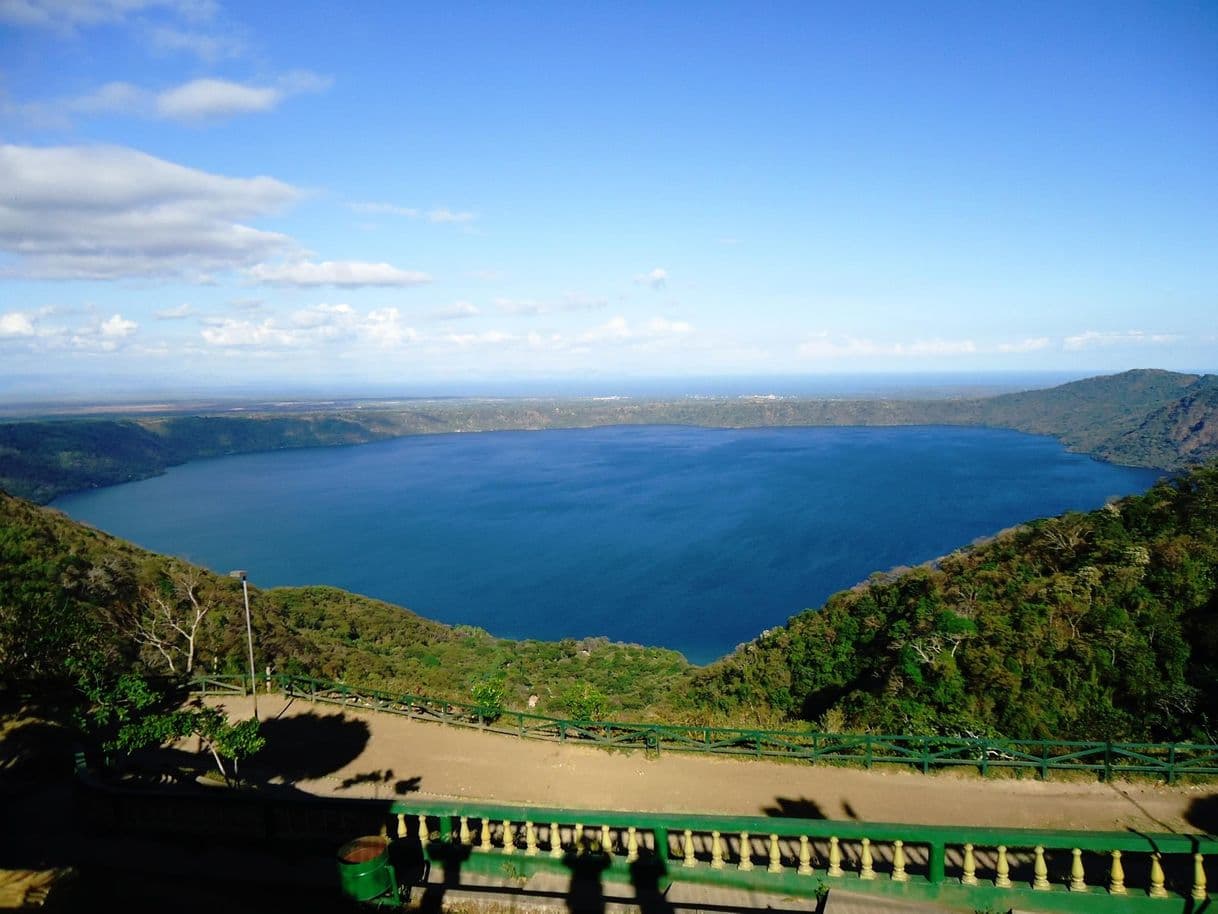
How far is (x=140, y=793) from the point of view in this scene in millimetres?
7930

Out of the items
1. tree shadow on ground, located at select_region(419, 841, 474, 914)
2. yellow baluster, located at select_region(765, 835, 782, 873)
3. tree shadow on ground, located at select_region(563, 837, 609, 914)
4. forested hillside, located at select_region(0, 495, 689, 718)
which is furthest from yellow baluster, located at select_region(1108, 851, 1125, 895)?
forested hillside, located at select_region(0, 495, 689, 718)

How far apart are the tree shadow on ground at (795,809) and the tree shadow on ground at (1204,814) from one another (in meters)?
4.59

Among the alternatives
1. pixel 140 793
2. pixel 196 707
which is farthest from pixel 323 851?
pixel 196 707

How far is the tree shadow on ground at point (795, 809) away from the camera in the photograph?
9766 mm

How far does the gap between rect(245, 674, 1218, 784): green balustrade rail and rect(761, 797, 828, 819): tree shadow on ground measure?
98cm

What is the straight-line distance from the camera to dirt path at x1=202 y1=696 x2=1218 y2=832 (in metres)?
9.50

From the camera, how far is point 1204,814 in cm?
914

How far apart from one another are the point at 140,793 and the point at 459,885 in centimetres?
397

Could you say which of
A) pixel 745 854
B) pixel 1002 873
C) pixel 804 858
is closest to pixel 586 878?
pixel 745 854

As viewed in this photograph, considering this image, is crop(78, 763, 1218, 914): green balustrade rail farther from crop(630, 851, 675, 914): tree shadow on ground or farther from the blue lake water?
the blue lake water

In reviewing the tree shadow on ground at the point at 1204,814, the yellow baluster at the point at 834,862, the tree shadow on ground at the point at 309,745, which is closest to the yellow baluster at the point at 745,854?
the yellow baluster at the point at 834,862

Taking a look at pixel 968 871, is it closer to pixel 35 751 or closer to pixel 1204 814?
pixel 1204 814

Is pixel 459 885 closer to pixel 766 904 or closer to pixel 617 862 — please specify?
pixel 617 862

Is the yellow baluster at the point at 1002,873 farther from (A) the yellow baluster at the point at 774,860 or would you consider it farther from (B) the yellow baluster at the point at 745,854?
(B) the yellow baluster at the point at 745,854
